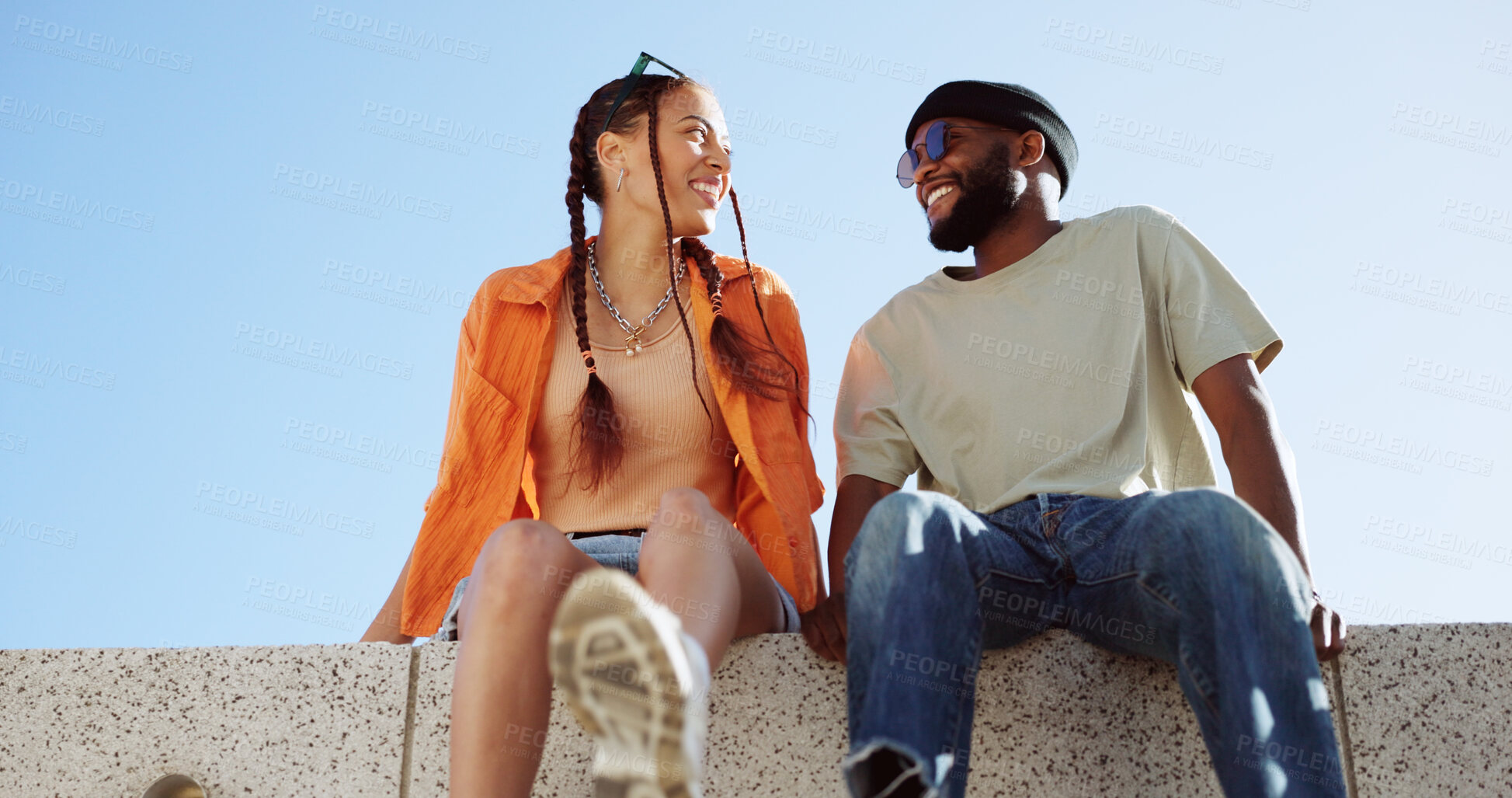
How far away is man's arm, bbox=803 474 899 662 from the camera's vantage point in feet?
7.16

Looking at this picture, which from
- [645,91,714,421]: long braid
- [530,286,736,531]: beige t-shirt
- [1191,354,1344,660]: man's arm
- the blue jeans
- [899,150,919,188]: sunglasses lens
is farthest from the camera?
[899,150,919,188]: sunglasses lens

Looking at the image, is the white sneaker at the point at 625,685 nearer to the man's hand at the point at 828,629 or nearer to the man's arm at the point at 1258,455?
the man's hand at the point at 828,629

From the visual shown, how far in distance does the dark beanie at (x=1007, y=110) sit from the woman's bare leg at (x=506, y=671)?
5.62ft

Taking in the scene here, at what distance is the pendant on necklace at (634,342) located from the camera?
9.27 ft

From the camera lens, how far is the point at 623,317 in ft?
9.59

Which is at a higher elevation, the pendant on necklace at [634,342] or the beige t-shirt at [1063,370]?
the pendant on necklace at [634,342]

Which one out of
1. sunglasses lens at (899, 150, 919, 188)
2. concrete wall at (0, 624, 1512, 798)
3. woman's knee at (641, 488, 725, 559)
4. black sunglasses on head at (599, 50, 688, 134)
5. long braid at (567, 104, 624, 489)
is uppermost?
black sunglasses on head at (599, 50, 688, 134)

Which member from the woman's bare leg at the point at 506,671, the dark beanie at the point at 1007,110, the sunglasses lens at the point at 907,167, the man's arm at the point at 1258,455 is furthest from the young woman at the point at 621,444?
the man's arm at the point at 1258,455

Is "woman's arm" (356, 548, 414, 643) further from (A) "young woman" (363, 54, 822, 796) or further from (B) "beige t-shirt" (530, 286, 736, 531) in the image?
(B) "beige t-shirt" (530, 286, 736, 531)

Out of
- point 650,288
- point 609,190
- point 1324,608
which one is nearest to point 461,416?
point 650,288

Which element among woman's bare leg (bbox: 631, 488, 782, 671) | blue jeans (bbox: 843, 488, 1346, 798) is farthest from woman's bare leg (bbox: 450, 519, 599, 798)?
blue jeans (bbox: 843, 488, 1346, 798)

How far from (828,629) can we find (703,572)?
320 mm

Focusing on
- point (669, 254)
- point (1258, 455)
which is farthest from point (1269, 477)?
point (669, 254)

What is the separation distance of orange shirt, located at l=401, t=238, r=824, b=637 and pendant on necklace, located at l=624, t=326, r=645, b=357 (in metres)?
0.14
